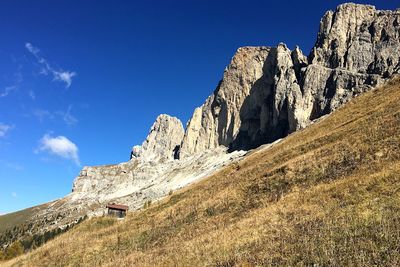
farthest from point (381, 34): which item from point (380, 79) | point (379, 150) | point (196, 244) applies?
point (196, 244)

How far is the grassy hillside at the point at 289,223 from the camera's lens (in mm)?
12852

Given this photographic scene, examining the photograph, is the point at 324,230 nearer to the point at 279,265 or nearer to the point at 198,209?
the point at 279,265

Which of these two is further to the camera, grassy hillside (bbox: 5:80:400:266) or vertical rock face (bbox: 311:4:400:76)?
vertical rock face (bbox: 311:4:400:76)

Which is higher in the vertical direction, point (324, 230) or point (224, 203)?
point (224, 203)

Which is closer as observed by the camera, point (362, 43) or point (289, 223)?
point (289, 223)

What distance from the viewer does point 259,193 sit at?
101 feet

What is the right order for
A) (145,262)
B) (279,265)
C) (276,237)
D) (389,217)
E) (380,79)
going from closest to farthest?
(279,265) < (389,217) < (276,237) < (145,262) < (380,79)

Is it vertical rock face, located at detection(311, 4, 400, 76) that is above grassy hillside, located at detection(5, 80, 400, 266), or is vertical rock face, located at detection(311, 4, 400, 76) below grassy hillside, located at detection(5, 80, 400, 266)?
above

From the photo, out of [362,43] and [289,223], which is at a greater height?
[362,43]

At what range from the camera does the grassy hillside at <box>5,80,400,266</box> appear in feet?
42.2

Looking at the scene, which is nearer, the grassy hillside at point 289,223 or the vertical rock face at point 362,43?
the grassy hillside at point 289,223

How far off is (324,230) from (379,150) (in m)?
15.8

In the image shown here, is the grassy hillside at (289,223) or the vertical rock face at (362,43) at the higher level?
the vertical rock face at (362,43)

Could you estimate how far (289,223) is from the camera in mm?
17781
